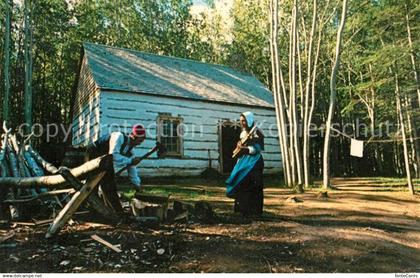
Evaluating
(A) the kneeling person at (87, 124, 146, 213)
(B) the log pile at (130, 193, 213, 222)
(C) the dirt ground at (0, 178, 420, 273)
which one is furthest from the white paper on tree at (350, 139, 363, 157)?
(A) the kneeling person at (87, 124, 146, 213)

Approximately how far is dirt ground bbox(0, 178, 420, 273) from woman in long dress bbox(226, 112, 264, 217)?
29 cm

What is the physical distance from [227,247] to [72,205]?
1.89 m

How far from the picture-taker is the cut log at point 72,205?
452cm

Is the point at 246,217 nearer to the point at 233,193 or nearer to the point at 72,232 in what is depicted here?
the point at 233,193

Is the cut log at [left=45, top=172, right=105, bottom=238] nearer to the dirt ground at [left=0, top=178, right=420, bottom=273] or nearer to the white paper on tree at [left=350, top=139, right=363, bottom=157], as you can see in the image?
the dirt ground at [left=0, top=178, right=420, bottom=273]

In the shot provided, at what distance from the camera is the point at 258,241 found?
15.8 feet

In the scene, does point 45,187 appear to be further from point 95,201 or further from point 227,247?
point 227,247

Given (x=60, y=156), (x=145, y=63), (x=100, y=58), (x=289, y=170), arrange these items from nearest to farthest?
(x=289, y=170) → (x=60, y=156) → (x=100, y=58) → (x=145, y=63)

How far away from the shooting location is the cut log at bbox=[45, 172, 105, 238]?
4.52 meters

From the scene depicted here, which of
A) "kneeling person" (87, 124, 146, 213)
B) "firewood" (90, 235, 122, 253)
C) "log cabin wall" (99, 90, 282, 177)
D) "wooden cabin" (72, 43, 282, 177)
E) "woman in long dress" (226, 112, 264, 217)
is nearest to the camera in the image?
"firewood" (90, 235, 122, 253)

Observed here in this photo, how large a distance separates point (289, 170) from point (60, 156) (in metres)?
8.48

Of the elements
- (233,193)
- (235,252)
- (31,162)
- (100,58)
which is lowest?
(235,252)

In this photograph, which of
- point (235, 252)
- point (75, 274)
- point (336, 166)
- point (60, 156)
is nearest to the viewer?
point (75, 274)

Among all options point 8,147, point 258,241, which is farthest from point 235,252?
point 8,147
